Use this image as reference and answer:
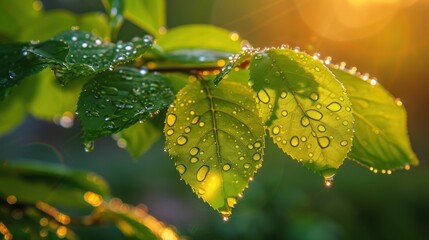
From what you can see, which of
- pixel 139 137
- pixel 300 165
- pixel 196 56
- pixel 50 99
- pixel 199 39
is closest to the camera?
pixel 196 56

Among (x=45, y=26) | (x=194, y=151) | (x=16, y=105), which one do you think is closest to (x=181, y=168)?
(x=194, y=151)

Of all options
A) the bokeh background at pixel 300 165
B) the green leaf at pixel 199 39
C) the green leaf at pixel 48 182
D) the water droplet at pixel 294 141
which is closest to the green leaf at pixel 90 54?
the water droplet at pixel 294 141

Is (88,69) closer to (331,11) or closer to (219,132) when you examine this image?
(219,132)

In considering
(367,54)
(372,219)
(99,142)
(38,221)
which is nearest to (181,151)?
(38,221)

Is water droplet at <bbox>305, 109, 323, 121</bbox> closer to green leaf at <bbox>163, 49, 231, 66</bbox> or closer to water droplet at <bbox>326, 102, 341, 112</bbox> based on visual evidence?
water droplet at <bbox>326, 102, 341, 112</bbox>

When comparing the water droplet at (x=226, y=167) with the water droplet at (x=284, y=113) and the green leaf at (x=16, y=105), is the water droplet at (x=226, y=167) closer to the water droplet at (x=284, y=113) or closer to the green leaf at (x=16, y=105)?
the water droplet at (x=284, y=113)

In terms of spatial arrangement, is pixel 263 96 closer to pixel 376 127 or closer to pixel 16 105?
pixel 376 127

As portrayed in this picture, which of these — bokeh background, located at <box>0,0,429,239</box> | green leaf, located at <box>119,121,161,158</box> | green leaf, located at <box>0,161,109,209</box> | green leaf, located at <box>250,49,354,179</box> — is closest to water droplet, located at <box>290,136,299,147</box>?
green leaf, located at <box>250,49,354,179</box>
